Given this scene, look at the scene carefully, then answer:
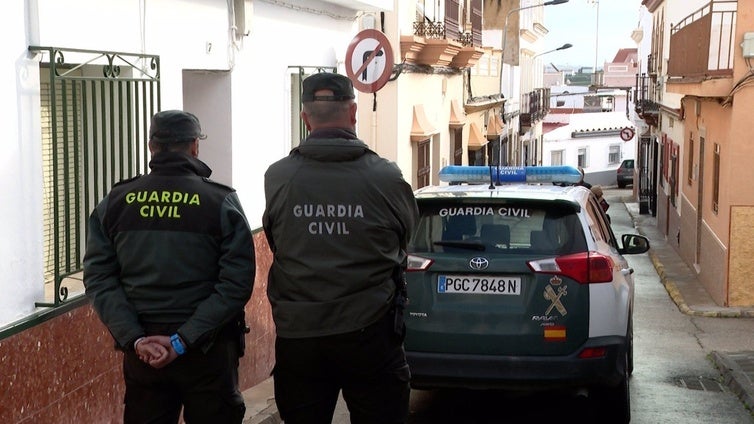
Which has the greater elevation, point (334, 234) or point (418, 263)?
point (334, 234)

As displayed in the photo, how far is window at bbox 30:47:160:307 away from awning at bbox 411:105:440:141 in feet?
37.6

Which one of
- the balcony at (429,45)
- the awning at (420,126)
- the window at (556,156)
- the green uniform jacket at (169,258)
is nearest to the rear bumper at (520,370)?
the green uniform jacket at (169,258)

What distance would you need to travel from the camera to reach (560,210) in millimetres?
7137

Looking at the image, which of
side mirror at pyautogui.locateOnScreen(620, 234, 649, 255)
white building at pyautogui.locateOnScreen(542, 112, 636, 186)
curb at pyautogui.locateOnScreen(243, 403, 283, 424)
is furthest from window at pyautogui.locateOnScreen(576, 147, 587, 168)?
curb at pyautogui.locateOnScreen(243, 403, 283, 424)

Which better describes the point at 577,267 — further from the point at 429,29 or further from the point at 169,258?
the point at 429,29

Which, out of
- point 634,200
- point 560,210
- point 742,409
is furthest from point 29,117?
point 634,200

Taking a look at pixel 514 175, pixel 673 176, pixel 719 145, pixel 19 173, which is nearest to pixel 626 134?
pixel 673 176

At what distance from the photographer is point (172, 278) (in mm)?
4508

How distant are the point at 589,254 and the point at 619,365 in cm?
73

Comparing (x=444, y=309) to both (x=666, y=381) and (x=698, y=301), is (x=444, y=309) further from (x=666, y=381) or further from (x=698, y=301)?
(x=698, y=301)

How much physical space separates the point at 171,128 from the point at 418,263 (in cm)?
278

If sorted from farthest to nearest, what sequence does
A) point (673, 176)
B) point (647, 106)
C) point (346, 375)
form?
point (647, 106), point (673, 176), point (346, 375)

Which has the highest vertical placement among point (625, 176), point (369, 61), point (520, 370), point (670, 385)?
point (369, 61)

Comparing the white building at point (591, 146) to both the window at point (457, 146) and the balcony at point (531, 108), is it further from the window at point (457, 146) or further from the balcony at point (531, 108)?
the window at point (457, 146)
